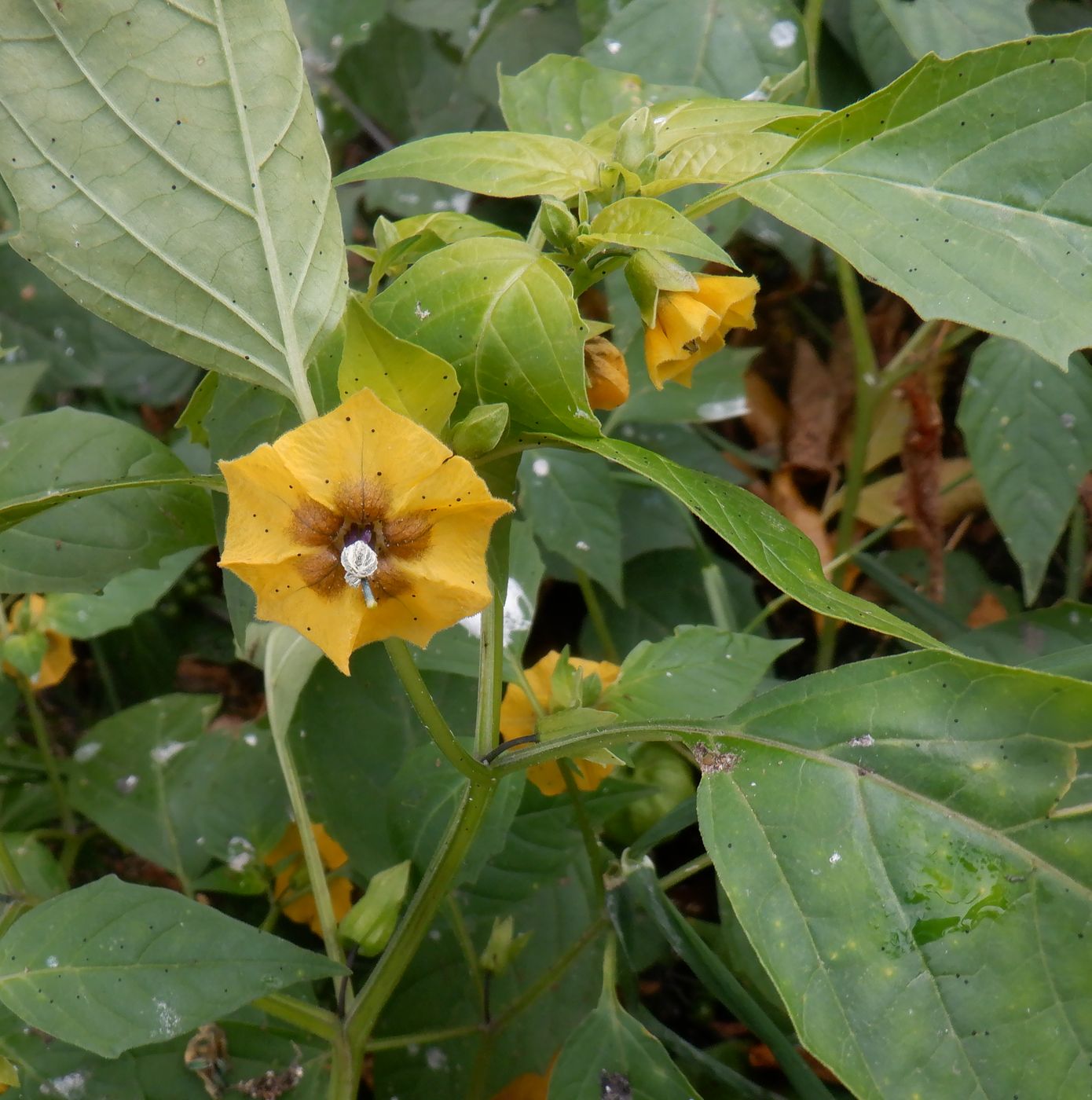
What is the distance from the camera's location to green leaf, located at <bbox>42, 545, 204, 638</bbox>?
1.15 metres

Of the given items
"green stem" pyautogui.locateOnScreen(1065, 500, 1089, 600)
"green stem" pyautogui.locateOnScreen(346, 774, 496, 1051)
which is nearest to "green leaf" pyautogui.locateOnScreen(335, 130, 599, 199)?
"green stem" pyautogui.locateOnScreen(346, 774, 496, 1051)

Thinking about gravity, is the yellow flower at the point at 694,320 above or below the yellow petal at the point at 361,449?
below

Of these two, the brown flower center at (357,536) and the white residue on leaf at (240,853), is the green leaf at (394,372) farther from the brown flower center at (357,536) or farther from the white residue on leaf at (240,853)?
the white residue on leaf at (240,853)

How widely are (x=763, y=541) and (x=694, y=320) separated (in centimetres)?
18

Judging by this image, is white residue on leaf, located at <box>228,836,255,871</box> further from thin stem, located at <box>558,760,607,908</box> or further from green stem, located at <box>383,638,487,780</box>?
green stem, located at <box>383,638,487,780</box>

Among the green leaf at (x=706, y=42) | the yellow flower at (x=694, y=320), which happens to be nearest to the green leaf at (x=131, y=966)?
the yellow flower at (x=694, y=320)

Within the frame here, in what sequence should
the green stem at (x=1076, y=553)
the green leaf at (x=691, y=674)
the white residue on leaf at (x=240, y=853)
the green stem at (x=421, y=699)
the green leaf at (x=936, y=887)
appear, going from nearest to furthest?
the green leaf at (x=936, y=887)
the green stem at (x=421, y=699)
the green leaf at (x=691, y=674)
the white residue on leaf at (x=240, y=853)
the green stem at (x=1076, y=553)

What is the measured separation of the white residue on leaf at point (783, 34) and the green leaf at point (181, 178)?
65cm

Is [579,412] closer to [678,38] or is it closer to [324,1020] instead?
[324,1020]

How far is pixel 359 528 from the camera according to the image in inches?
21.5

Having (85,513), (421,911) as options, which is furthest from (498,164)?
(421,911)

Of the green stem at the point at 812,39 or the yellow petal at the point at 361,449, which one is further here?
the green stem at the point at 812,39

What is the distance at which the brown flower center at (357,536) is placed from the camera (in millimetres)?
532

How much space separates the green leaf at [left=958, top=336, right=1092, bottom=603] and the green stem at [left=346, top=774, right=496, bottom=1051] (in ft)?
2.42
